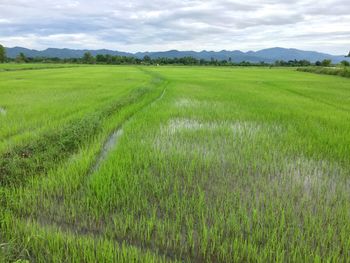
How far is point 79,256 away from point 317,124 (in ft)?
20.2

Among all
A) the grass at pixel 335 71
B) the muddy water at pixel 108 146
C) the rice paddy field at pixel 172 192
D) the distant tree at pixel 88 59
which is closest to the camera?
the rice paddy field at pixel 172 192

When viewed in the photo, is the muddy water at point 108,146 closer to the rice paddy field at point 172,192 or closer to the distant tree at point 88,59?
the rice paddy field at point 172,192

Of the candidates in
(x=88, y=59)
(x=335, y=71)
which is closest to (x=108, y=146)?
(x=335, y=71)

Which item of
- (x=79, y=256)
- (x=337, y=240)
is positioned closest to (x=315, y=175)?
(x=337, y=240)

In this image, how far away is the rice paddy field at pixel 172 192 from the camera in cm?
212

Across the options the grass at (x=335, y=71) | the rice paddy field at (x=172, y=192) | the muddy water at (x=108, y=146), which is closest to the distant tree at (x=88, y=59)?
the grass at (x=335, y=71)

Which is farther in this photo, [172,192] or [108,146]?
[108,146]

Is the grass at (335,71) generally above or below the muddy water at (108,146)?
above

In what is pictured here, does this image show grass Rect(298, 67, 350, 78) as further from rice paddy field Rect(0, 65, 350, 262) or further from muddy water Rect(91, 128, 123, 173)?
muddy water Rect(91, 128, 123, 173)

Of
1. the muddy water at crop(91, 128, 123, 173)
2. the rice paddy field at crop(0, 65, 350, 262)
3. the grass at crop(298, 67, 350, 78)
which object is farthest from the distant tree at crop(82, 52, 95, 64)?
the muddy water at crop(91, 128, 123, 173)

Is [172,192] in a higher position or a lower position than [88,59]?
lower

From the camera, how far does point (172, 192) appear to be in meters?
3.05

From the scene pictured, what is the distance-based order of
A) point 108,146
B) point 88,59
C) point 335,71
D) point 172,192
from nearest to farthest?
1. point 172,192
2. point 108,146
3. point 335,71
4. point 88,59

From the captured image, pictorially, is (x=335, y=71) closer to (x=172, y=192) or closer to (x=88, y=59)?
(x=172, y=192)
